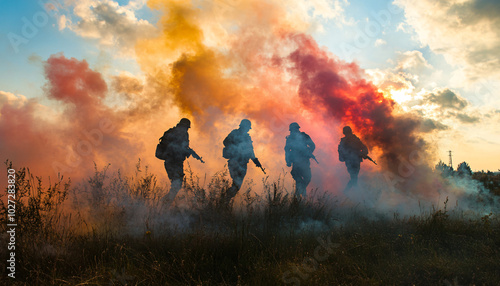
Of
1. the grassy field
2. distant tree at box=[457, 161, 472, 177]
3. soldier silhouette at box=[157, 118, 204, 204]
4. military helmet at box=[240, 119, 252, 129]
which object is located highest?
military helmet at box=[240, 119, 252, 129]

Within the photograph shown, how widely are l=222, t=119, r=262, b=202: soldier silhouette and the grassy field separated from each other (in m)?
2.81

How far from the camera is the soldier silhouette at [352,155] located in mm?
11359

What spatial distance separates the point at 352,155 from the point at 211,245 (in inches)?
329

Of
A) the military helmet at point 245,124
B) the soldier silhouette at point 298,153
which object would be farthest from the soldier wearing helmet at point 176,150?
the soldier silhouette at point 298,153

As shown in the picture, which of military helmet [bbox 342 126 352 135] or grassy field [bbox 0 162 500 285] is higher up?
military helmet [bbox 342 126 352 135]

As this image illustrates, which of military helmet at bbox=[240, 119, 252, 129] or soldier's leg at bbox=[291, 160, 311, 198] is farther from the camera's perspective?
soldier's leg at bbox=[291, 160, 311, 198]

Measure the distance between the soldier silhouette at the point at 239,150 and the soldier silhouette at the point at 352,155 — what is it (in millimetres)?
3884

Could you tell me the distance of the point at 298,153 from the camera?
34.6 feet

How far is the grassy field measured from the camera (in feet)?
12.2

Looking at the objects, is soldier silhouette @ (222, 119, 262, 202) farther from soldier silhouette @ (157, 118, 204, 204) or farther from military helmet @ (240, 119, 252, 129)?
soldier silhouette @ (157, 118, 204, 204)

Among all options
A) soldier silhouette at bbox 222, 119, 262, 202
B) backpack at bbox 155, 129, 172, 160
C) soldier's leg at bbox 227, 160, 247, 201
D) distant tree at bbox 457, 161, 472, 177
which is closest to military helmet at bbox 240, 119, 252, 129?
soldier silhouette at bbox 222, 119, 262, 202

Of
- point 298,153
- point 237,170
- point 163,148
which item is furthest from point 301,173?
point 163,148

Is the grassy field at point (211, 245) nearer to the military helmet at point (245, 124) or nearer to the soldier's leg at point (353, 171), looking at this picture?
the military helmet at point (245, 124)

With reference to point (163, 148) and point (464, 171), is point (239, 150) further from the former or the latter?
point (464, 171)
